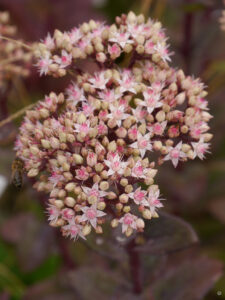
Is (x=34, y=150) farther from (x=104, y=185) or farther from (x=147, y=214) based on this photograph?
(x=147, y=214)

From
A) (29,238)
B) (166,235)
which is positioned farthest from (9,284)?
(166,235)

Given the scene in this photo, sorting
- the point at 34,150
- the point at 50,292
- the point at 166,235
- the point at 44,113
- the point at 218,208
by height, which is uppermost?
the point at 44,113

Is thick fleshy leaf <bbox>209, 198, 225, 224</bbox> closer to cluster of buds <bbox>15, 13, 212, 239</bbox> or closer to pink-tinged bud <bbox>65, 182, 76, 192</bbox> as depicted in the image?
cluster of buds <bbox>15, 13, 212, 239</bbox>

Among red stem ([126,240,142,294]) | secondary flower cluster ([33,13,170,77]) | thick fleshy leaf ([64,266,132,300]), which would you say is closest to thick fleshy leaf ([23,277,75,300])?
thick fleshy leaf ([64,266,132,300])

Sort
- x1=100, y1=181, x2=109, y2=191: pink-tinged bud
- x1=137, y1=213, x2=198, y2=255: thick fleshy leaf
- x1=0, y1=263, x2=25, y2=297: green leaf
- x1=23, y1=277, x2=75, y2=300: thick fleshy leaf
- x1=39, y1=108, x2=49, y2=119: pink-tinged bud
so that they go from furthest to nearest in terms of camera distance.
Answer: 1. x1=0, y1=263, x2=25, y2=297: green leaf
2. x1=23, y1=277, x2=75, y2=300: thick fleshy leaf
3. x1=137, y1=213, x2=198, y2=255: thick fleshy leaf
4. x1=39, y1=108, x2=49, y2=119: pink-tinged bud
5. x1=100, y1=181, x2=109, y2=191: pink-tinged bud

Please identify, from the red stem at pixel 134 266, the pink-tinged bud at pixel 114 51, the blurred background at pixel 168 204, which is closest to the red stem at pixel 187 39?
the blurred background at pixel 168 204

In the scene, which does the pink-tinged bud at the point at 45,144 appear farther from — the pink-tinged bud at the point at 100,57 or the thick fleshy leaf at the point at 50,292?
the thick fleshy leaf at the point at 50,292

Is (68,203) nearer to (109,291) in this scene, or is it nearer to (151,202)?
(151,202)
